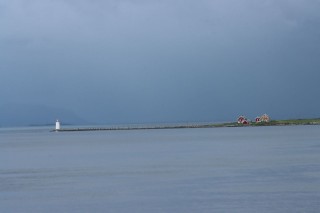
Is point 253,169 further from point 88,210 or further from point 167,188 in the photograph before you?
point 88,210

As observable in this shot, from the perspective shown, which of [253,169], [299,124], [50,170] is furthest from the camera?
[299,124]

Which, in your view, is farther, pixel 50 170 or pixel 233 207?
pixel 50 170

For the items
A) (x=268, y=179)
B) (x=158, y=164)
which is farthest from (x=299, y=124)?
(x=268, y=179)

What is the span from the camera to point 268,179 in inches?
1361

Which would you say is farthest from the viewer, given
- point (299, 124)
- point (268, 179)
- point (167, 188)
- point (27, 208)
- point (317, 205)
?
point (299, 124)

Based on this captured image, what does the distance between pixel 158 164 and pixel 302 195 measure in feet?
75.3

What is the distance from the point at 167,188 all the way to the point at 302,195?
717cm

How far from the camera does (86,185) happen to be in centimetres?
3494

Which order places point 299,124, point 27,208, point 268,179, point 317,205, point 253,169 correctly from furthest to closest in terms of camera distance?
point 299,124 < point 253,169 < point 268,179 < point 27,208 < point 317,205

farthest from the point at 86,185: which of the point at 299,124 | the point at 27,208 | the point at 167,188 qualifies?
the point at 299,124

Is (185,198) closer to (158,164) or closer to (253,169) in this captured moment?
(253,169)

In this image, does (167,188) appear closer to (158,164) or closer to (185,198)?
(185,198)

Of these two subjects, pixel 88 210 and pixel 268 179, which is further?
pixel 268 179

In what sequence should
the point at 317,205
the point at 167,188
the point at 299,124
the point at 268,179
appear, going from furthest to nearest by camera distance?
the point at 299,124, the point at 268,179, the point at 167,188, the point at 317,205
